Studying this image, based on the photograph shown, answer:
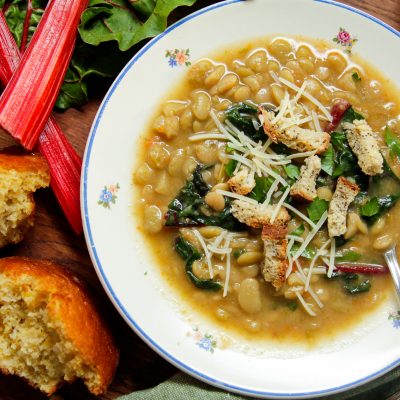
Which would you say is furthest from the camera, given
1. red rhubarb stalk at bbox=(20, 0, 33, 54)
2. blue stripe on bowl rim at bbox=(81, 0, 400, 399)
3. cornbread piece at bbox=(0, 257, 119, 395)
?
red rhubarb stalk at bbox=(20, 0, 33, 54)

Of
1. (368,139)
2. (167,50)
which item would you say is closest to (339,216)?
(368,139)

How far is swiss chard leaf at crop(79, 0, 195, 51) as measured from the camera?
4531mm

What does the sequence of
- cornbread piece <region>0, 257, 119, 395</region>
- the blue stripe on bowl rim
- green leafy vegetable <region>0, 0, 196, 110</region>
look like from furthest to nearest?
green leafy vegetable <region>0, 0, 196, 110</region> < the blue stripe on bowl rim < cornbread piece <region>0, 257, 119, 395</region>

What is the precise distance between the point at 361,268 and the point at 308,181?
28.9 inches

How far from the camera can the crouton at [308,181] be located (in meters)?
4.32

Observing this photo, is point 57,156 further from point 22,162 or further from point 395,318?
point 395,318

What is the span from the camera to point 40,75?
4598 mm

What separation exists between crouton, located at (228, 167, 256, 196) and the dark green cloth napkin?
1.35m

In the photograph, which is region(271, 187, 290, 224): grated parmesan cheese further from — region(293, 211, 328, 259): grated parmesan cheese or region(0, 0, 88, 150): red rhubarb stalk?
region(0, 0, 88, 150): red rhubarb stalk

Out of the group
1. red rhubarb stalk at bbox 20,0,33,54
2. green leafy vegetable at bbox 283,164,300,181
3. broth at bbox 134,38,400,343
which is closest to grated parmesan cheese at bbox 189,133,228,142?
broth at bbox 134,38,400,343

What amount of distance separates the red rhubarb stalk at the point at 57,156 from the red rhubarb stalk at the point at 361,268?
6.21 feet

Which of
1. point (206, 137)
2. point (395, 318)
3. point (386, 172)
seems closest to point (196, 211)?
point (206, 137)

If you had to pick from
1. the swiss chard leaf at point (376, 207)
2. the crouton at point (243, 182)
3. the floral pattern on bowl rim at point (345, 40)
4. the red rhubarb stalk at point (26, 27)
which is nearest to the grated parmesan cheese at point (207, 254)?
the crouton at point (243, 182)

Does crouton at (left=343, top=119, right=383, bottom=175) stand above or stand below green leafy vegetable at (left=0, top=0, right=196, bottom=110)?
above
